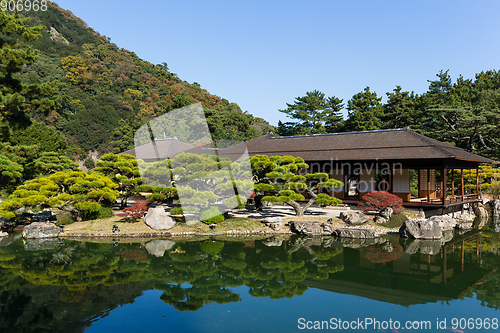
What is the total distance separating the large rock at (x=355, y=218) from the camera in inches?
591

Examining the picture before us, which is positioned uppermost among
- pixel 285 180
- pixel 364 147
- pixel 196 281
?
pixel 364 147

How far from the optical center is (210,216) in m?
15.3

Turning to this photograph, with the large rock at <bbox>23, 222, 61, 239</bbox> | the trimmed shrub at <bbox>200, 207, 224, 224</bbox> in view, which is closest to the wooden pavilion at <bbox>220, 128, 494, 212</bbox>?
the trimmed shrub at <bbox>200, 207, 224, 224</bbox>

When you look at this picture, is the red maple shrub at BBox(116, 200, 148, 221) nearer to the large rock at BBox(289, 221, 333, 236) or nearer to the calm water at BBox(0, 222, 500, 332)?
the calm water at BBox(0, 222, 500, 332)

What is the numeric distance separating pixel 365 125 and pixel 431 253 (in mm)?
22739

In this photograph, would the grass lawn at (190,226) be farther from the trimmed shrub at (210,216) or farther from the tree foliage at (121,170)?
the tree foliage at (121,170)

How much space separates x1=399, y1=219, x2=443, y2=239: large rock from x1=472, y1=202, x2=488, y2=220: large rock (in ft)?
31.4

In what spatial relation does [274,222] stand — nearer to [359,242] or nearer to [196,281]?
[359,242]

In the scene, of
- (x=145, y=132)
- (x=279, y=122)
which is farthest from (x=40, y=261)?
(x=145, y=132)

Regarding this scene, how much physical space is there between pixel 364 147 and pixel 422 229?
642cm

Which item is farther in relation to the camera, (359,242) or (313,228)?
(313,228)

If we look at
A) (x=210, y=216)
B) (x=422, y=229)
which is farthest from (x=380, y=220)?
(x=210, y=216)

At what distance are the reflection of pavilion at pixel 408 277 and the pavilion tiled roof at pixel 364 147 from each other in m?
5.94

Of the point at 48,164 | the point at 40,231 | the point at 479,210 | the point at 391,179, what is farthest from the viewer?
the point at 479,210
